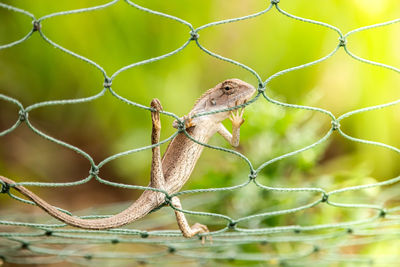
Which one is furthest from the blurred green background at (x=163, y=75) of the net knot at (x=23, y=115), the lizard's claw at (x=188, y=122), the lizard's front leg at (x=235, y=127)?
the net knot at (x=23, y=115)

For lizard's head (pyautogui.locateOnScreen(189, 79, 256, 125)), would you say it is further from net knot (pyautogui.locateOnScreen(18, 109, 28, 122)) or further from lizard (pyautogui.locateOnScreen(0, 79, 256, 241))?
net knot (pyautogui.locateOnScreen(18, 109, 28, 122))

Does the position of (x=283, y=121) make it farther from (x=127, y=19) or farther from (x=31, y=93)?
(x=31, y=93)

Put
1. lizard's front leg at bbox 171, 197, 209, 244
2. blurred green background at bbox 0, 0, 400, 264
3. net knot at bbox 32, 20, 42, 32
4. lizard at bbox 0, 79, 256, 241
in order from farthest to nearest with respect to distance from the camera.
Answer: blurred green background at bbox 0, 0, 400, 264
lizard's front leg at bbox 171, 197, 209, 244
lizard at bbox 0, 79, 256, 241
net knot at bbox 32, 20, 42, 32

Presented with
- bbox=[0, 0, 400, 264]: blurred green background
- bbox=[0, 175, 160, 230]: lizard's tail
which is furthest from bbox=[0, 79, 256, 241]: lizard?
bbox=[0, 0, 400, 264]: blurred green background

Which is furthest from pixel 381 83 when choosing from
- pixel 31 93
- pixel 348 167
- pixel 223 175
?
pixel 31 93

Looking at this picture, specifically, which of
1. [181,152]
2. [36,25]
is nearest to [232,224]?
[181,152]

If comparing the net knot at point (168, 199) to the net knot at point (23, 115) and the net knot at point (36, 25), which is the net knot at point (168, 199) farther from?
the net knot at point (36, 25)
